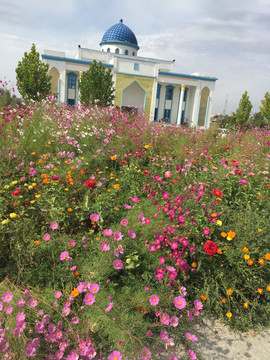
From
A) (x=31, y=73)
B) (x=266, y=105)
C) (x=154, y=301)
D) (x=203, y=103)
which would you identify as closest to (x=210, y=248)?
(x=154, y=301)

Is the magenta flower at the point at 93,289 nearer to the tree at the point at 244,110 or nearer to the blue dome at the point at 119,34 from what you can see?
the tree at the point at 244,110

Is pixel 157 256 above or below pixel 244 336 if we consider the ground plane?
above

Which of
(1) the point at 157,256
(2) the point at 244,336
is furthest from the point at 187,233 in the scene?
(2) the point at 244,336

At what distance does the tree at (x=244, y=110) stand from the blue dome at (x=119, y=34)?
58.9 ft

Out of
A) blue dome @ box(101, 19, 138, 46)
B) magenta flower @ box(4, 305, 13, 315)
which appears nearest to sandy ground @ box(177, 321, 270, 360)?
magenta flower @ box(4, 305, 13, 315)

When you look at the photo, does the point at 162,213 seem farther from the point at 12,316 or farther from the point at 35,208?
the point at 12,316

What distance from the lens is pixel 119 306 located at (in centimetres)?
177

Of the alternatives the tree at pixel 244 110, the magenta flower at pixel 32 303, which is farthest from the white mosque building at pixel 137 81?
the magenta flower at pixel 32 303

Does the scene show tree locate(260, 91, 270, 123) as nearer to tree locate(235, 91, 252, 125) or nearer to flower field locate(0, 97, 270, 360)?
tree locate(235, 91, 252, 125)

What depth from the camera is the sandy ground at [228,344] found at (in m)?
1.78

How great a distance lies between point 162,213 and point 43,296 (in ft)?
4.22

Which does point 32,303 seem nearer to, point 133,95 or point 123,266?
point 123,266

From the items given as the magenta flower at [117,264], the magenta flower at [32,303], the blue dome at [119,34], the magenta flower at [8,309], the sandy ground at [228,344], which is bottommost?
the sandy ground at [228,344]

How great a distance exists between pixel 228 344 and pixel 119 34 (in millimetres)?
37450
